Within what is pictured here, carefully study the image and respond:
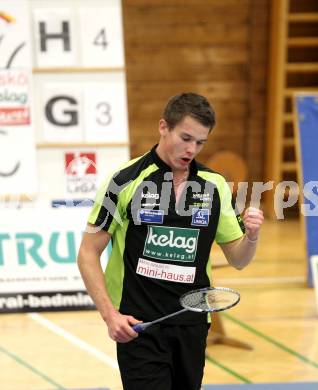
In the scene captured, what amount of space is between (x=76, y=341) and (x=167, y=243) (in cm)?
305

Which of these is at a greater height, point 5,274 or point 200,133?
point 200,133

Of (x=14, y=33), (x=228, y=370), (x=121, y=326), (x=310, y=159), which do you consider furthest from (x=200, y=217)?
(x=310, y=159)

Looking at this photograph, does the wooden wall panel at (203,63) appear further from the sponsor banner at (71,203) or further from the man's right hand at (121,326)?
the man's right hand at (121,326)

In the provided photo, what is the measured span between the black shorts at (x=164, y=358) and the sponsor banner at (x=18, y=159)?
3.81 m

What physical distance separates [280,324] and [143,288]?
3407 millimetres

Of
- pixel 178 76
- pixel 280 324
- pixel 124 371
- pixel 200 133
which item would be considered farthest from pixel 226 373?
pixel 178 76

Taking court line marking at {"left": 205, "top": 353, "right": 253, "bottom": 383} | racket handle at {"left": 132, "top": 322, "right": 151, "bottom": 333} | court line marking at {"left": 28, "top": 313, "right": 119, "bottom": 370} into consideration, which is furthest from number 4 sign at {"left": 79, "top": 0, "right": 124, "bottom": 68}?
racket handle at {"left": 132, "top": 322, "right": 151, "bottom": 333}

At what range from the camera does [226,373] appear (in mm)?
5477

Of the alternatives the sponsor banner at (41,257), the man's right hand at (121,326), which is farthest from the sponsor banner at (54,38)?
the man's right hand at (121,326)

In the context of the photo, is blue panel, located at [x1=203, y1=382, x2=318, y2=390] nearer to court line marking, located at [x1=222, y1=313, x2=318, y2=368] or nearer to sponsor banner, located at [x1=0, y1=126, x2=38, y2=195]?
court line marking, located at [x1=222, y1=313, x2=318, y2=368]

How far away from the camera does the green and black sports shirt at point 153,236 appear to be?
10.8ft

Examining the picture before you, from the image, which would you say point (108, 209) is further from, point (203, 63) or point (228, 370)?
point (203, 63)

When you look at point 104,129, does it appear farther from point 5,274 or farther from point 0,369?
point 0,369

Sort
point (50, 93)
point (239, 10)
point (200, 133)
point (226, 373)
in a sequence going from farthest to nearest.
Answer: point (239, 10), point (50, 93), point (226, 373), point (200, 133)
